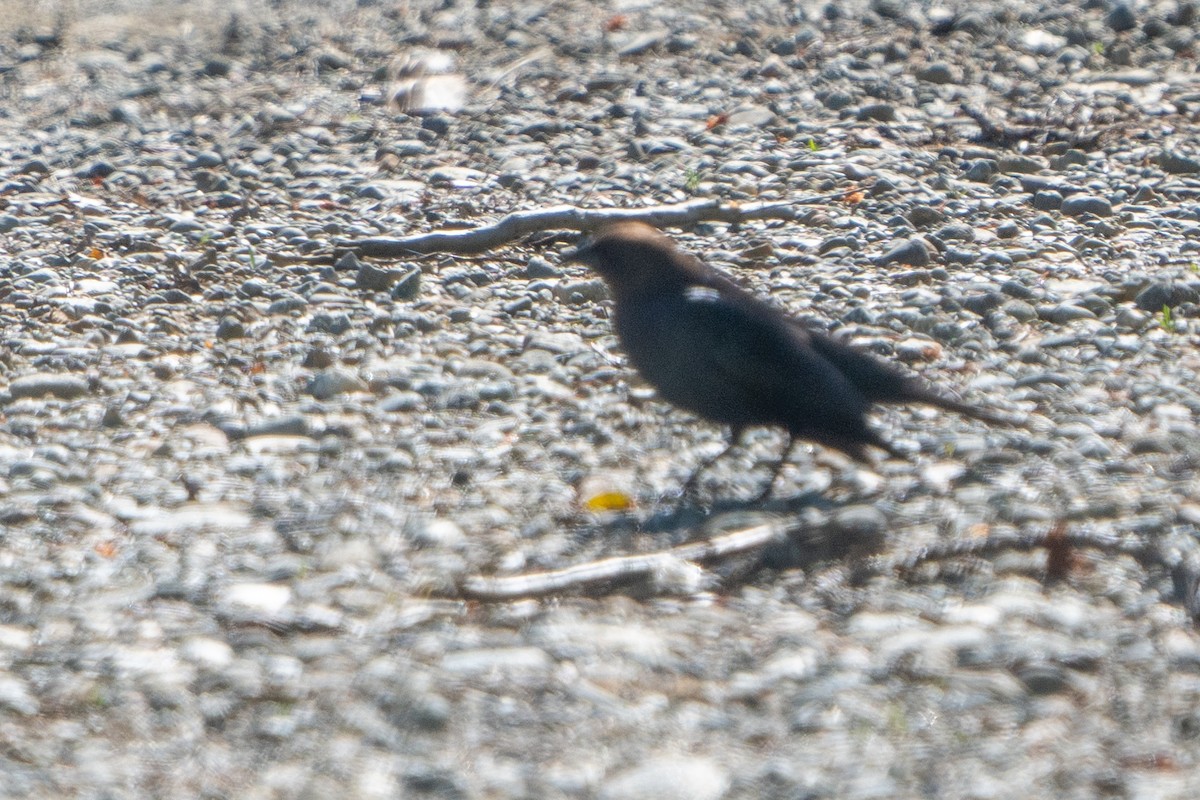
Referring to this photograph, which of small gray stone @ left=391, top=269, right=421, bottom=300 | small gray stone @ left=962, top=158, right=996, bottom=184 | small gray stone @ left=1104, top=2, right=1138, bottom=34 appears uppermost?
small gray stone @ left=1104, top=2, right=1138, bottom=34

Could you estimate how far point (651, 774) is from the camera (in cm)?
276

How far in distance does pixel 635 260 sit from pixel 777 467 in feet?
2.84

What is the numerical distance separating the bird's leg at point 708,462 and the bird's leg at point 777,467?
0.13m

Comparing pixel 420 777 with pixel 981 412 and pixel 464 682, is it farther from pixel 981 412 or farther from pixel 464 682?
pixel 981 412

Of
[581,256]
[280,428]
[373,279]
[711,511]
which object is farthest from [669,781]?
[373,279]

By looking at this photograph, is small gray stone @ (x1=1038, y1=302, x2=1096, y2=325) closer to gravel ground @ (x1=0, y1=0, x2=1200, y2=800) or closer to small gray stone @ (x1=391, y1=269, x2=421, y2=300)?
gravel ground @ (x1=0, y1=0, x2=1200, y2=800)

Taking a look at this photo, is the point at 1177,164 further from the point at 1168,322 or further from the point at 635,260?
the point at 635,260

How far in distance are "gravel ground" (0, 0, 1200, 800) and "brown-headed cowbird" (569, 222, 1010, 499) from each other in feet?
0.48

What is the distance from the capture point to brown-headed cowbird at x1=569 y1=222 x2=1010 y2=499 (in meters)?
3.96

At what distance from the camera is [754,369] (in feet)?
13.3

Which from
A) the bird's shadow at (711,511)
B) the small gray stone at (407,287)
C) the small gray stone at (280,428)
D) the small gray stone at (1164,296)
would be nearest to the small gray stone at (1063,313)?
the small gray stone at (1164,296)

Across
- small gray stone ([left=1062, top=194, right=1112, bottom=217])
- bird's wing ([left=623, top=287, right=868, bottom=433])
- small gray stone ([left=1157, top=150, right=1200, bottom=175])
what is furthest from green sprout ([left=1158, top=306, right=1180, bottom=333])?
small gray stone ([left=1157, top=150, right=1200, bottom=175])

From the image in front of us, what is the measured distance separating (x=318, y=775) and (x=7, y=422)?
214cm

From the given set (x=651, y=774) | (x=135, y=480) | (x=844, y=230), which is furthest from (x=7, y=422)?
(x=844, y=230)
